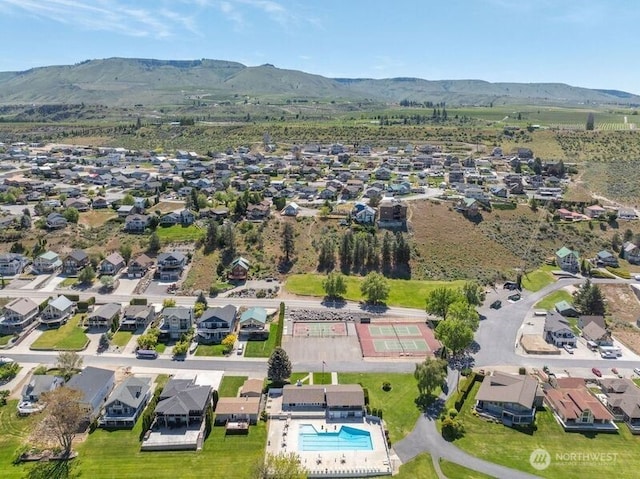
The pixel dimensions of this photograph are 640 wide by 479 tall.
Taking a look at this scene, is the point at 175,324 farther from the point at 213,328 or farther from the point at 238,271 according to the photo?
the point at 238,271

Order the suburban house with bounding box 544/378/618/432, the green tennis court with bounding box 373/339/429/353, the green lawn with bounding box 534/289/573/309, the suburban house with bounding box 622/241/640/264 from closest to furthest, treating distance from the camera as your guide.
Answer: the suburban house with bounding box 544/378/618/432, the green tennis court with bounding box 373/339/429/353, the green lawn with bounding box 534/289/573/309, the suburban house with bounding box 622/241/640/264

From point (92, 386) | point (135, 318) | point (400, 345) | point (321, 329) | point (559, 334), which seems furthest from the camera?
point (321, 329)

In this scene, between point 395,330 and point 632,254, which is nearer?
point 395,330

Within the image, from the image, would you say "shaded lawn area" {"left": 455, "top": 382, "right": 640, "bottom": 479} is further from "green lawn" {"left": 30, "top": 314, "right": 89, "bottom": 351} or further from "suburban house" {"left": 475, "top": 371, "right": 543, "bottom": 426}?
"green lawn" {"left": 30, "top": 314, "right": 89, "bottom": 351}

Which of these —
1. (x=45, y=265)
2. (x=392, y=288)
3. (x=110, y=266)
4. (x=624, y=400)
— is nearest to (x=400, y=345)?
(x=392, y=288)

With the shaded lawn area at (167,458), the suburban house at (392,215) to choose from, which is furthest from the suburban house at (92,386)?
the suburban house at (392,215)

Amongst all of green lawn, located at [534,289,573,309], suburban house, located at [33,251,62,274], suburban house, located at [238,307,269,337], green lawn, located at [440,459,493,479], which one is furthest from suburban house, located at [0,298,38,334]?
green lawn, located at [534,289,573,309]

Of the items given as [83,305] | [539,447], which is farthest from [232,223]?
[539,447]
